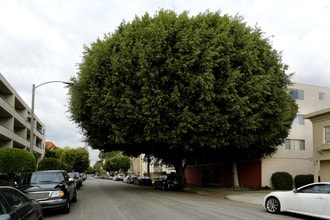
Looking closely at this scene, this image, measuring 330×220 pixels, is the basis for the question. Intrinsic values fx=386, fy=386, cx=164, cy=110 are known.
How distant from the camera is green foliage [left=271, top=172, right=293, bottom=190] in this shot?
110ft

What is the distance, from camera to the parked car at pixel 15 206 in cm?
660

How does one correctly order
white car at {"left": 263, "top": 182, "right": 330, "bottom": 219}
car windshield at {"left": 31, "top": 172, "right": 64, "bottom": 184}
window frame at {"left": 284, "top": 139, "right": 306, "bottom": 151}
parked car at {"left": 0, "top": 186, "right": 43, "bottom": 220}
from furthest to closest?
window frame at {"left": 284, "top": 139, "right": 306, "bottom": 151} < car windshield at {"left": 31, "top": 172, "right": 64, "bottom": 184} < white car at {"left": 263, "top": 182, "right": 330, "bottom": 219} < parked car at {"left": 0, "top": 186, "right": 43, "bottom": 220}

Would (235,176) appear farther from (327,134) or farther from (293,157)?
(327,134)

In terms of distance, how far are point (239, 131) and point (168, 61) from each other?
22.8 ft

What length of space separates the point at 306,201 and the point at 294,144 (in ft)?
78.5

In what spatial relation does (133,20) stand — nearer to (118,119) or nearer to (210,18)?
(210,18)

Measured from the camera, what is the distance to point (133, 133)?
26438 millimetres

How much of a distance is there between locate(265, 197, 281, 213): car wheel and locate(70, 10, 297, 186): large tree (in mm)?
9370

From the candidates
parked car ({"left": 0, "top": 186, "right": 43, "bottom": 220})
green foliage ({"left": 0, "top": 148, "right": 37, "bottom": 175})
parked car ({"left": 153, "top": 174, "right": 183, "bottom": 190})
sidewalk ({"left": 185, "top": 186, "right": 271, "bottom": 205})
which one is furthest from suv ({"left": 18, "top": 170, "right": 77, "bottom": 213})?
parked car ({"left": 153, "top": 174, "right": 183, "bottom": 190})

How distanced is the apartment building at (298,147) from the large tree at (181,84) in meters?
8.28

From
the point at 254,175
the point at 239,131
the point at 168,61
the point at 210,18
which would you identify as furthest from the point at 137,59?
the point at 254,175

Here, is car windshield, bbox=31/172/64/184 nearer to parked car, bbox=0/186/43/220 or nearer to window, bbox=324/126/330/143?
parked car, bbox=0/186/43/220

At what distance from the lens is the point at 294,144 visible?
36438mm

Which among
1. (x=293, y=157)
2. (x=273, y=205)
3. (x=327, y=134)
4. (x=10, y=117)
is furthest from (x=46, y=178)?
(x=10, y=117)
